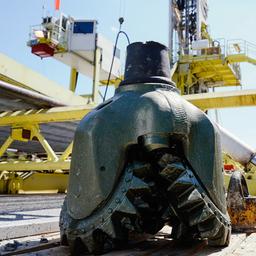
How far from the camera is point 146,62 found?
8.09ft

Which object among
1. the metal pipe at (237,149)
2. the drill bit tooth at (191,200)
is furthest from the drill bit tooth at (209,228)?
the metal pipe at (237,149)

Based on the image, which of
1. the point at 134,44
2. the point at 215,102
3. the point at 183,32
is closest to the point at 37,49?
the point at 183,32

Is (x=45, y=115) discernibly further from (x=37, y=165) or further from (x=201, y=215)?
(x=201, y=215)

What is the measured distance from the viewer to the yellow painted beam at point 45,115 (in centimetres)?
675

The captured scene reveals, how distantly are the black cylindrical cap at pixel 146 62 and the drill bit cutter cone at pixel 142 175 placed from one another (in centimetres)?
21

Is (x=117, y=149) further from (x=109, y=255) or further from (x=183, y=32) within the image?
(x=183, y=32)

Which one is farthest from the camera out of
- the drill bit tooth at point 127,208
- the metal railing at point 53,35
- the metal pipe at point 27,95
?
the metal railing at point 53,35

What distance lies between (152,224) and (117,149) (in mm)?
533

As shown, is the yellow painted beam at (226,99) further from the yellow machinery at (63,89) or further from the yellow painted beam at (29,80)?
the yellow painted beam at (29,80)

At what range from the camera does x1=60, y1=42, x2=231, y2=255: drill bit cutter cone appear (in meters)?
1.98

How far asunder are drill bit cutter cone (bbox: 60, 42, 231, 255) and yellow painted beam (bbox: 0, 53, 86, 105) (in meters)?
8.05

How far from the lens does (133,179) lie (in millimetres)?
1986

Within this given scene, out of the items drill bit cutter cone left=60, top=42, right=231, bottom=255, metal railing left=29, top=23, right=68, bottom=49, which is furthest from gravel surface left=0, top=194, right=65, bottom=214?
metal railing left=29, top=23, right=68, bottom=49

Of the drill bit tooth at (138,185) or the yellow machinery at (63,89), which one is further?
the yellow machinery at (63,89)
